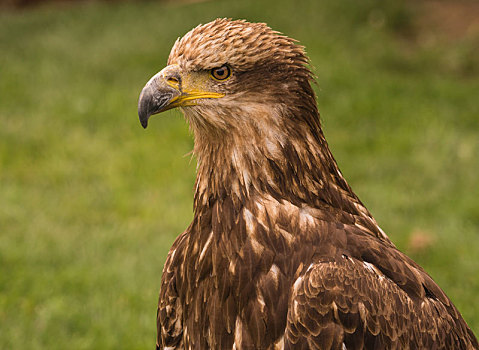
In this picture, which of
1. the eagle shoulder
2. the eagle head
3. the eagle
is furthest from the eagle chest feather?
the eagle head

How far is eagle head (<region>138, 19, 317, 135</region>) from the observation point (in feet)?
9.39

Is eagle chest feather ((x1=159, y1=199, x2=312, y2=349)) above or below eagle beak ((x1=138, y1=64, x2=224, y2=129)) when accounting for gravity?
below

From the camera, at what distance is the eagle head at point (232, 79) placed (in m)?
2.86

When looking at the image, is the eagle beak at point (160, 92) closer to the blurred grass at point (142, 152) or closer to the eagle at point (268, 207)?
the eagle at point (268, 207)

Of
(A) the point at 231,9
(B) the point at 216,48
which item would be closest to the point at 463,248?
(B) the point at 216,48

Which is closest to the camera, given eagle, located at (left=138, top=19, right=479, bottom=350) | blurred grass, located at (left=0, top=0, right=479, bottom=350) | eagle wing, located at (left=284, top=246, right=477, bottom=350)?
eagle wing, located at (left=284, top=246, right=477, bottom=350)

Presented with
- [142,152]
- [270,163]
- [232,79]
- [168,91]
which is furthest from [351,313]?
[142,152]

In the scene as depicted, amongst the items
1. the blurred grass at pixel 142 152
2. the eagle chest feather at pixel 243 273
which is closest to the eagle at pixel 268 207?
the eagle chest feather at pixel 243 273

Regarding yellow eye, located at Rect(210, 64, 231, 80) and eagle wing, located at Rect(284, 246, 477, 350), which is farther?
yellow eye, located at Rect(210, 64, 231, 80)

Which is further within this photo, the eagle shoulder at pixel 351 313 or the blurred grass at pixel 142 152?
the blurred grass at pixel 142 152

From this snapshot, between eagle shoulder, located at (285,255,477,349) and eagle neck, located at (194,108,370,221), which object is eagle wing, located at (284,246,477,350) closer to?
eagle shoulder, located at (285,255,477,349)

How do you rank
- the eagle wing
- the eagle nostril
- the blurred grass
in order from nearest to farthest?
1. the eagle wing
2. the eagle nostril
3. the blurred grass

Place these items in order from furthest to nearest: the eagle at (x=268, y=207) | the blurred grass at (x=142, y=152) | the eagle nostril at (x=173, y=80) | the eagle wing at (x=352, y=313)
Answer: the blurred grass at (x=142, y=152) → the eagle nostril at (x=173, y=80) → the eagle at (x=268, y=207) → the eagle wing at (x=352, y=313)

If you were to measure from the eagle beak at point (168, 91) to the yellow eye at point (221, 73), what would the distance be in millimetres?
68
